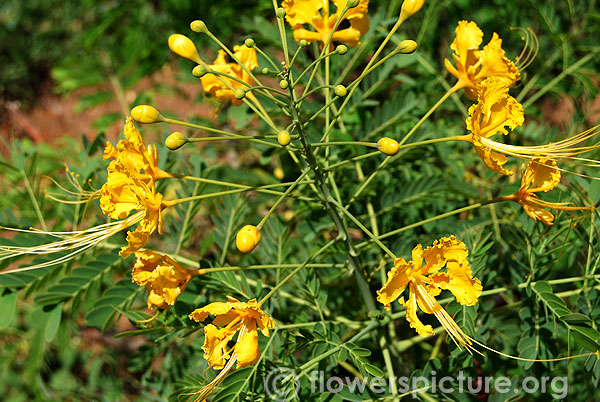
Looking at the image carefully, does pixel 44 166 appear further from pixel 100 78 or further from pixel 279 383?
pixel 279 383

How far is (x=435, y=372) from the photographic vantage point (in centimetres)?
173

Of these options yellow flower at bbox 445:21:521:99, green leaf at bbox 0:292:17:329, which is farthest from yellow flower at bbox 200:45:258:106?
green leaf at bbox 0:292:17:329

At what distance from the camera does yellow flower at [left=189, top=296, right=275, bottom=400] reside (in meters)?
1.40

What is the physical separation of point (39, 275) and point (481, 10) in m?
2.65

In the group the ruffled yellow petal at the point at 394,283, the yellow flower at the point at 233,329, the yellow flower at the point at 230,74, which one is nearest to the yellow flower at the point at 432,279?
the ruffled yellow petal at the point at 394,283

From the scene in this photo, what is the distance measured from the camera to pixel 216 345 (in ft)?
4.79

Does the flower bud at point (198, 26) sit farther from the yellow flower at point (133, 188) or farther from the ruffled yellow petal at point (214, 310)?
the ruffled yellow petal at point (214, 310)

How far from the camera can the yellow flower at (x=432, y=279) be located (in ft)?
4.57

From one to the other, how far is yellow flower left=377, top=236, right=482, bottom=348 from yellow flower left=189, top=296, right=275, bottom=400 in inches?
13.3

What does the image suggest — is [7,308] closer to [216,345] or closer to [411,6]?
[216,345]

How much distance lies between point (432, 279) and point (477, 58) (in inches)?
29.1

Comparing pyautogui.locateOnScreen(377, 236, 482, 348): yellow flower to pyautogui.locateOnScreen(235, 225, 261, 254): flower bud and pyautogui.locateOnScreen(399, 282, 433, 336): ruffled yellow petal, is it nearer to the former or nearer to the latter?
pyautogui.locateOnScreen(399, 282, 433, 336): ruffled yellow petal

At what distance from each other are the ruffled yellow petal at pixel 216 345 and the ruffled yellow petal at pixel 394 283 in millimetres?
424

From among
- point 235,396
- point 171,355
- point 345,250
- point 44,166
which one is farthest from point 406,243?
point 44,166
